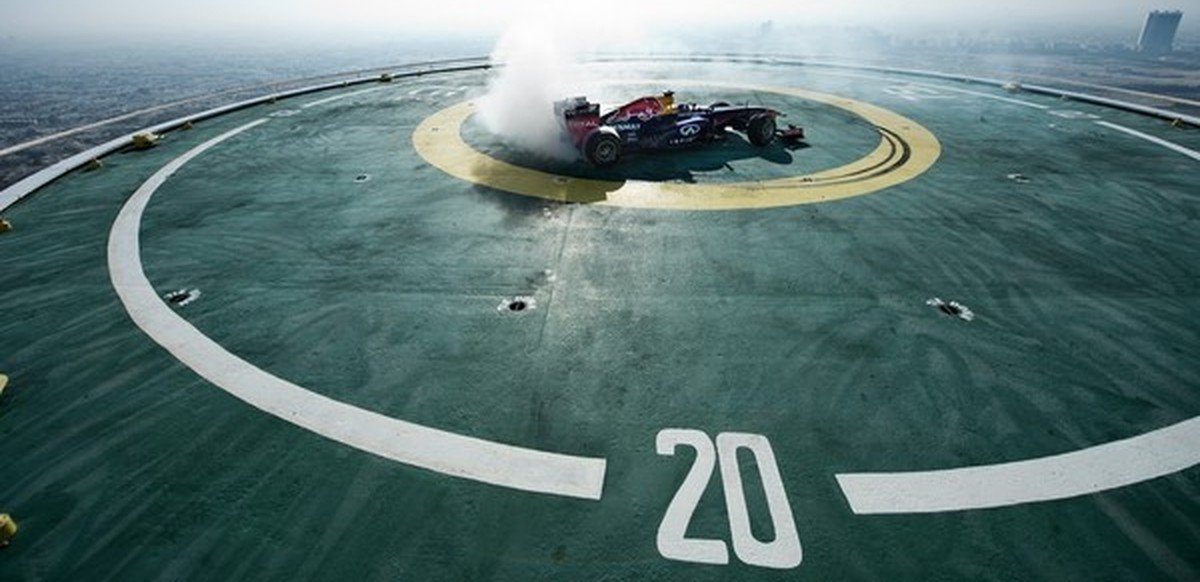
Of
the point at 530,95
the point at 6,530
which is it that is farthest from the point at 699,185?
the point at 6,530

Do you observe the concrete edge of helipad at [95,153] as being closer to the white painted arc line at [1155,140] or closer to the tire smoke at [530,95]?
the tire smoke at [530,95]

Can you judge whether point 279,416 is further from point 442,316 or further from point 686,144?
point 686,144

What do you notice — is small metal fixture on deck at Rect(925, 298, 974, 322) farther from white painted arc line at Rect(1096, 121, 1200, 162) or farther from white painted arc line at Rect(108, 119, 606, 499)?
white painted arc line at Rect(1096, 121, 1200, 162)

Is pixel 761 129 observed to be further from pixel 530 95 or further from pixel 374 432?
pixel 374 432

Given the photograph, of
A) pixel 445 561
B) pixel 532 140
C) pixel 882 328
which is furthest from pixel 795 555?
pixel 532 140

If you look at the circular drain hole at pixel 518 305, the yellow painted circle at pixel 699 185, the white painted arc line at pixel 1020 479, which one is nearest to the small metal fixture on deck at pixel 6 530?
the circular drain hole at pixel 518 305

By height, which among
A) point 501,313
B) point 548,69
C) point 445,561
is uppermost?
point 548,69

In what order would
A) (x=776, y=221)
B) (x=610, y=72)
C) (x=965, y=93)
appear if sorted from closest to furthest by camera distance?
(x=776, y=221), (x=965, y=93), (x=610, y=72)
